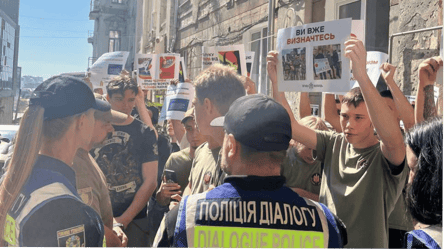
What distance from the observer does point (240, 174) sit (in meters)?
1.59

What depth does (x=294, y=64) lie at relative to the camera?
2.71 metres

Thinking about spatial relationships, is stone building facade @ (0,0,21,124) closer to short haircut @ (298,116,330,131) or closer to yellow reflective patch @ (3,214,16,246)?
yellow reflective patch @ (3,214,16,246)

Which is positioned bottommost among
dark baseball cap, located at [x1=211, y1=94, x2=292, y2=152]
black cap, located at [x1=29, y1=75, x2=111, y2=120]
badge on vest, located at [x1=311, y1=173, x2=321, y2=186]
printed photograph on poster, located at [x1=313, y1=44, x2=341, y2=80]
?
badge on vest, located at [x1=311, y1=173, x2=321, y2=186]

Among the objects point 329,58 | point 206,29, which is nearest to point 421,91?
point 329,58

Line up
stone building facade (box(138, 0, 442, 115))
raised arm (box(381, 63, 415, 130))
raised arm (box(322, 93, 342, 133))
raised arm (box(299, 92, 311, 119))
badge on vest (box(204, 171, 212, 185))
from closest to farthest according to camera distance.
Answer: badge on vest (box(204, 171, 212, 185)) → raised arm (box(381, 63, 415, 130)) → raised arm (box(299, 92, 311, 119)) → raised arm (box(322, 93, 342, 133)) → stone building facade (box(138, 0, 442, 115))

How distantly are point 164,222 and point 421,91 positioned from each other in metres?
1.76

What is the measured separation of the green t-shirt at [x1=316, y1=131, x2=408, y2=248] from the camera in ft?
7.71

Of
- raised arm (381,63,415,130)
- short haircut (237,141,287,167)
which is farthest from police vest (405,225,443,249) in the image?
raised arm (381,63,415,130)

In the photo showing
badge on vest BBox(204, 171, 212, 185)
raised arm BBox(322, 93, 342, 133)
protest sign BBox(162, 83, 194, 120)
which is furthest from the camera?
protest sign BBox(162, 83, 194, 120)

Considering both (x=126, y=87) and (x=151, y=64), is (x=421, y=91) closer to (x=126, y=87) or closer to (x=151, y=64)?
(x=126, y=87)

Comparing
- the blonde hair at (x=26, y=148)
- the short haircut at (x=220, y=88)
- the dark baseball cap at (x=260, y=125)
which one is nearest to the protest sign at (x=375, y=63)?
the short haircut at (x=220, y=88)

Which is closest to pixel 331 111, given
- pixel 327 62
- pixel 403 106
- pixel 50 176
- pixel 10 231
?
pixel 403 106

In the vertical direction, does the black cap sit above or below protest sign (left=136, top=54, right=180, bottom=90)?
below

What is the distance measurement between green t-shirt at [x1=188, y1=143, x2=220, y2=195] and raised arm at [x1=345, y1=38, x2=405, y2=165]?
0.85 m
